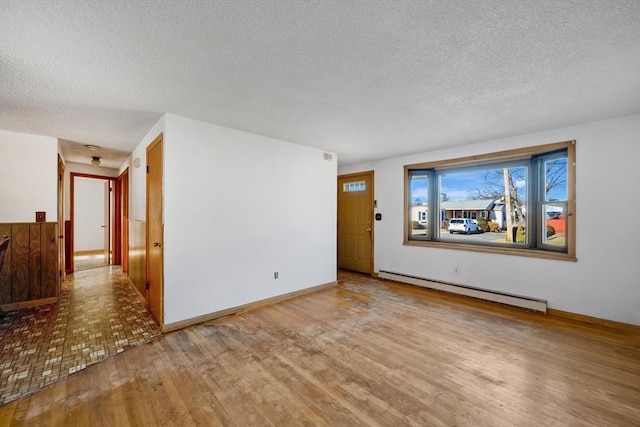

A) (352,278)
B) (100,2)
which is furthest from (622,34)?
(352,278)

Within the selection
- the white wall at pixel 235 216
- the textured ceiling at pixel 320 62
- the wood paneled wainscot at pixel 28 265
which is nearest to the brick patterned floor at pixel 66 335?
the wood paneled wainscot at pixel 28 265

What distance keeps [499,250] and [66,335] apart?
5.50 meters

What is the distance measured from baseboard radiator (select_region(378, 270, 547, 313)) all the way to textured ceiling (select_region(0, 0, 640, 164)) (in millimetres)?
2313

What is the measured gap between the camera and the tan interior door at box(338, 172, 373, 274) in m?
5.56

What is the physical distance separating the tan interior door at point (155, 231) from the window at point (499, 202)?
13.1 ft

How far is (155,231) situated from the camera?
317cm

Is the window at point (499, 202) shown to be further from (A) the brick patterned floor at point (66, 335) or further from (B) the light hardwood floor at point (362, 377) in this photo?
(A) the brick patterned floor at point (66, 335)

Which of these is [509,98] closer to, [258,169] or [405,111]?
[405,111]

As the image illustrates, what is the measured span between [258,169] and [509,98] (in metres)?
2.97

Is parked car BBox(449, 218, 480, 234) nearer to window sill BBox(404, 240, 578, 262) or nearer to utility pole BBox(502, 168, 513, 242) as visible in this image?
window sill BBox(404, 240, 578, 262)

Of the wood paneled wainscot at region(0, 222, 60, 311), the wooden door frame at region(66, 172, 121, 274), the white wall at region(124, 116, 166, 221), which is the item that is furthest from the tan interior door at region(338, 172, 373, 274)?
the wooden door frame at region(66, 172, 121, 274)

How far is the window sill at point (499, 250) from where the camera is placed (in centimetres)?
339

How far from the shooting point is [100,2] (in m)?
1.37

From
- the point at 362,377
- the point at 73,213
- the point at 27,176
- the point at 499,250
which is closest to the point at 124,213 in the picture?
the point at 73,213
